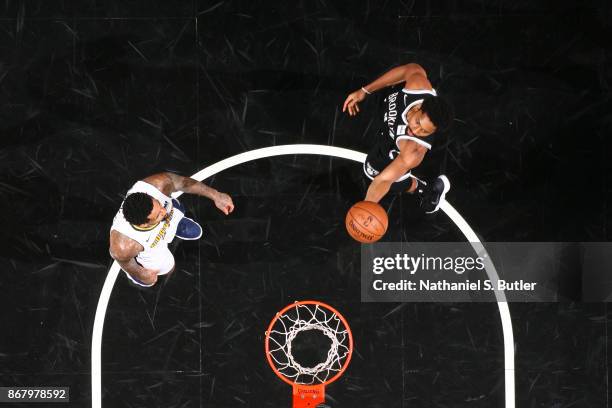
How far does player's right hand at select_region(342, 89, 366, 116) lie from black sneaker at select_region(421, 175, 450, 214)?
104 cm

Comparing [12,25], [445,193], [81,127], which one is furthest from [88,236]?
[445,193]

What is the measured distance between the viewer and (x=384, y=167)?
573 centimetres

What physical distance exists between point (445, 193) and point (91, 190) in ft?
11.5

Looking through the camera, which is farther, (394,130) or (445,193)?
(445,193)

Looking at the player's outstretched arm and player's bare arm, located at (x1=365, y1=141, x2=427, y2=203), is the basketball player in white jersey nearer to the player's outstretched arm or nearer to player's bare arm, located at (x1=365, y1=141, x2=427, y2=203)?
player's bare arm, located at (x1=365, y1=141, x2=427, y2=203)

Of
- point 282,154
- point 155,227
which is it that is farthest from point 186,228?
point 282,154

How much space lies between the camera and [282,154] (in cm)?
595

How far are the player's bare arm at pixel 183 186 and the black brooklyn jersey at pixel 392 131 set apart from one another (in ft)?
4.72

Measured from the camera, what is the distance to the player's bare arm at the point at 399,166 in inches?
214

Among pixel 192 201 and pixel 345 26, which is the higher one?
pixel 345 26

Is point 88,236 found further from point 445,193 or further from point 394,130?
point 445,193

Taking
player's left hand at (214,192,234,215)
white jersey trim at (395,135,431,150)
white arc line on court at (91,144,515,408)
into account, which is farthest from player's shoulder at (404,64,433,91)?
player's left hand at (214,192,234,215)

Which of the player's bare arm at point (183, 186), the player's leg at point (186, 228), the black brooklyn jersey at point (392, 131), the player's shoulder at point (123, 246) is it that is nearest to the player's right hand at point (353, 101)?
the black brooklyn jersey at point (392, 131)

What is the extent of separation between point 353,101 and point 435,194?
3.93ft
